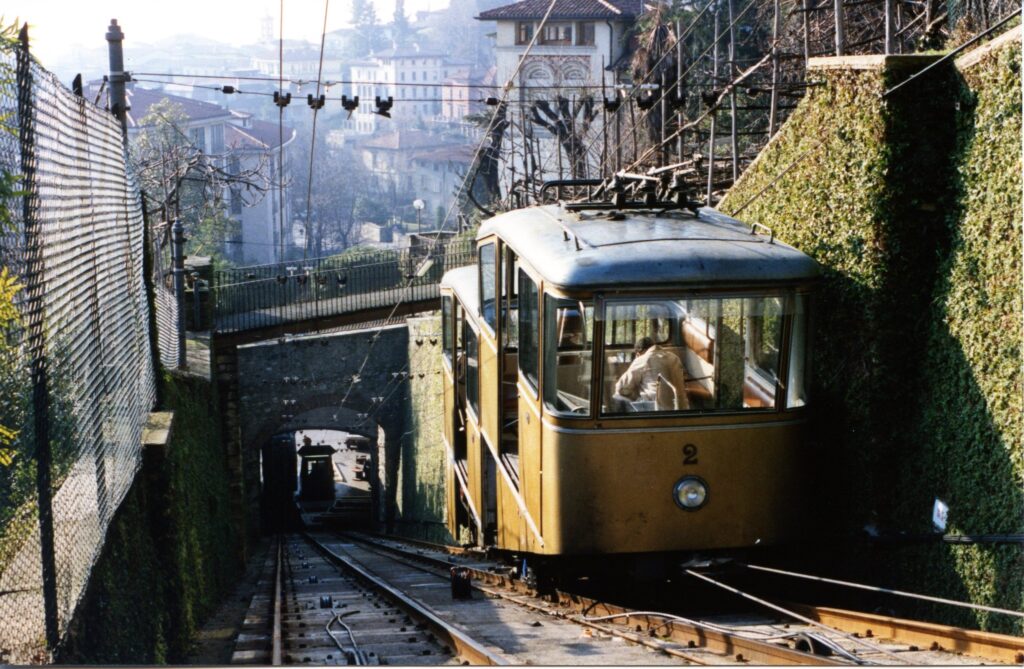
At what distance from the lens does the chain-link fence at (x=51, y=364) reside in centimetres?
525

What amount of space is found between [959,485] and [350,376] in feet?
66.3

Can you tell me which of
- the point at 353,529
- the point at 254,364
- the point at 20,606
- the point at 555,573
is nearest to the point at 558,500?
the point at 555,573

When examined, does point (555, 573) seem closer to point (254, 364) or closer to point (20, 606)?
point (20, 606)

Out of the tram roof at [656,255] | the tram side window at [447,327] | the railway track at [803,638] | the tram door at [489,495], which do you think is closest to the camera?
the railway track at [803,638]

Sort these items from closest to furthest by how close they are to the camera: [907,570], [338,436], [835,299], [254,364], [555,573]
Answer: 1. [907,570]
2. [835,299]
3. [555,573]
4. [254,364]
5. [338,436]

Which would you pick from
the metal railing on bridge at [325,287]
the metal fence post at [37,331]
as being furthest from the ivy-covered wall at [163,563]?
the metal railing on bridge at [325,287]

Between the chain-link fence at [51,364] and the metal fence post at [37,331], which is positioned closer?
the chain-link fence at [51,364]

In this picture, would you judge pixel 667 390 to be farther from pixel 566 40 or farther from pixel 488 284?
pixel 566 40

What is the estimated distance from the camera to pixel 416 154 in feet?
178

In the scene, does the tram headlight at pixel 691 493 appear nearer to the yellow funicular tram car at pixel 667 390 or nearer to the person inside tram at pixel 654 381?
the yellow funicular tram car at pixel 667 390

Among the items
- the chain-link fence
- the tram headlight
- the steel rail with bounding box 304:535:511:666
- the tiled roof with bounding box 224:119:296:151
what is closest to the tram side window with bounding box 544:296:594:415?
the tram headlight

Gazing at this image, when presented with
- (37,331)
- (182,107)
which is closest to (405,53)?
(182,107)

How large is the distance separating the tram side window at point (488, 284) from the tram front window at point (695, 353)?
6.47 ft

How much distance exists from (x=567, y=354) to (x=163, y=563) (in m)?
4.50
